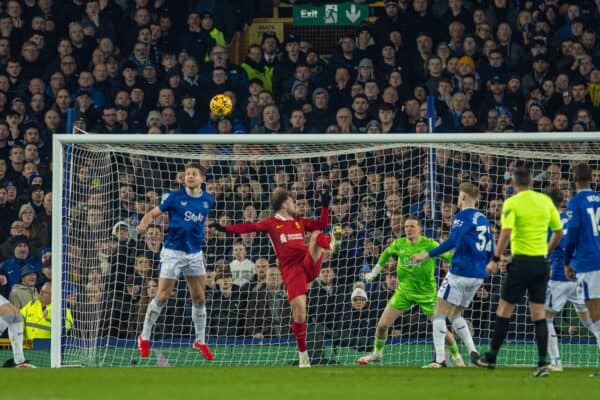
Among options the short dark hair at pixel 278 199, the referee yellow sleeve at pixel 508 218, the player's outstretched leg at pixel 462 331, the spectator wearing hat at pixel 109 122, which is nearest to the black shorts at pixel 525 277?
the referee yellow sleeve at pixel 508 218

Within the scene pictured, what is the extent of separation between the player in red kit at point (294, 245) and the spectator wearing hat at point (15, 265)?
11.6 feet

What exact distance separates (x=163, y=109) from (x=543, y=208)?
7.57m

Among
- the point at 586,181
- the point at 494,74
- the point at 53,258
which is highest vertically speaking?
the point at 494,74

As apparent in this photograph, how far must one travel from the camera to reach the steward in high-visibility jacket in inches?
628

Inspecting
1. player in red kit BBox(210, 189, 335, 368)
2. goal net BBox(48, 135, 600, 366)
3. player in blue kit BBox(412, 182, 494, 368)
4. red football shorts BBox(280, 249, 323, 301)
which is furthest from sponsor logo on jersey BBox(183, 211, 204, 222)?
player in blue kit BBox(412, 182, 494, 368)

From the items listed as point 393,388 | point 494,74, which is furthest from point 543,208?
point 494,74

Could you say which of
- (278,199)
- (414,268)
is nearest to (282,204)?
(278,199)

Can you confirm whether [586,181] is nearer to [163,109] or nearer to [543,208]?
[543,208]

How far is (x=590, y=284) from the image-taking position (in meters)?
12.5

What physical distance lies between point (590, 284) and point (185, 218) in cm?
407

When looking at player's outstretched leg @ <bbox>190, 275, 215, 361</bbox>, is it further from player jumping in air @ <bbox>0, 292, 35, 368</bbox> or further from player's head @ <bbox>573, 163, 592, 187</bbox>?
player's head @ <bbox>573, 163, 592, 187</bbox>

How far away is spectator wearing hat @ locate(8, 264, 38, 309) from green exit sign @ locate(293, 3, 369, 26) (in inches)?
262

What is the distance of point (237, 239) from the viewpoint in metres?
16.7

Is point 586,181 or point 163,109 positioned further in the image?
point 163,109
